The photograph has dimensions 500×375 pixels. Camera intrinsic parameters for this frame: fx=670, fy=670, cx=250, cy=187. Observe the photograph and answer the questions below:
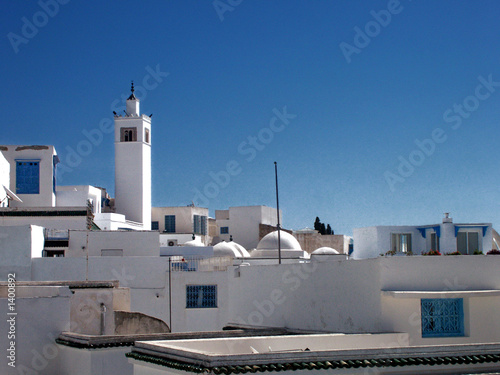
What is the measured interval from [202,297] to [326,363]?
14109 millimetres

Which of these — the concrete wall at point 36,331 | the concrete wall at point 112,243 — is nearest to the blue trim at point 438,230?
the concrete wall at point 112,243

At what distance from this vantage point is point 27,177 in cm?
2948

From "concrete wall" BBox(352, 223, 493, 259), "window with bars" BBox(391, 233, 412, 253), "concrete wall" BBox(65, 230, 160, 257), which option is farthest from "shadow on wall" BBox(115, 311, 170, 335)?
"concrete wall" BBox(65, 230, 160, 257)

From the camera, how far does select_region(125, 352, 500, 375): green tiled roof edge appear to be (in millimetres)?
7097

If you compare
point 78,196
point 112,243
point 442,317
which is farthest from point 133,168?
point 442,317

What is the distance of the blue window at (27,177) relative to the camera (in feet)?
96.6

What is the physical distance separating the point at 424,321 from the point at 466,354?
3.75 m

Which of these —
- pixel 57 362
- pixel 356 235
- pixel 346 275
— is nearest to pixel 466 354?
pixel 346 275

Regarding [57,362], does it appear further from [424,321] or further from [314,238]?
[314,238]

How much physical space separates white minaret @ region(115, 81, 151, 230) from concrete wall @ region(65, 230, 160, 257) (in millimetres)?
13599

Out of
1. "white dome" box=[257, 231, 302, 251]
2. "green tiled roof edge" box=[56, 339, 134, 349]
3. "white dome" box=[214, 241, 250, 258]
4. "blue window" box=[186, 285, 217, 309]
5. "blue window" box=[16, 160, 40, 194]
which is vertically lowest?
"blue window" box=[186, 285, 217, 309]

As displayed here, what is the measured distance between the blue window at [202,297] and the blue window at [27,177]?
1138cm

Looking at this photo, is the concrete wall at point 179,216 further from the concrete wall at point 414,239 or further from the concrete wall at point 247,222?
the concrete wall at point 414,239

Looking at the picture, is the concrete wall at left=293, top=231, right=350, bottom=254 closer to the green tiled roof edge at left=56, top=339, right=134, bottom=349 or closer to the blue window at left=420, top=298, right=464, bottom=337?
the blue window at left=420, top=298, right=464, bottom=337
